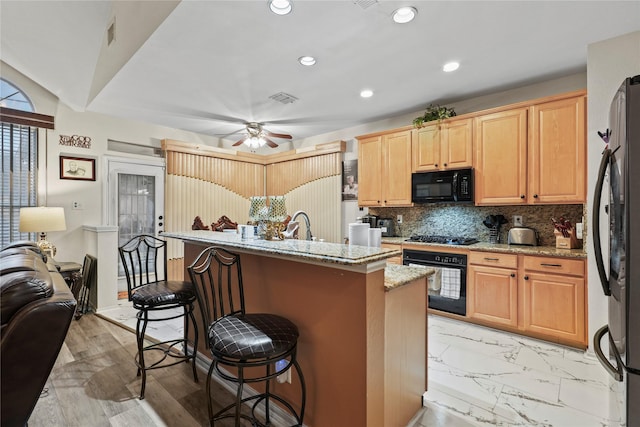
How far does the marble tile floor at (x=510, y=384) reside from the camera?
191 cm

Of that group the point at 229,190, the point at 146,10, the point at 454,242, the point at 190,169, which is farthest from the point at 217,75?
the point at 454,242

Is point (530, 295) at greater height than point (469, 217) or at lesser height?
lesser

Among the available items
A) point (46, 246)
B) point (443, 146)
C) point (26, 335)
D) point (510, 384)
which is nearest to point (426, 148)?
point (443, 146)

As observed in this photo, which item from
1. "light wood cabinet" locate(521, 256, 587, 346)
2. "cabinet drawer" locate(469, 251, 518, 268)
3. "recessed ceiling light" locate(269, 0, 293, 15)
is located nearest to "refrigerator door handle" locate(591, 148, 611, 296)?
"light wood cabinet" locate(521, 256, 587, 346)

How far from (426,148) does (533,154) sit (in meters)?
1.16

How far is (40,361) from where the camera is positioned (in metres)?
1.17

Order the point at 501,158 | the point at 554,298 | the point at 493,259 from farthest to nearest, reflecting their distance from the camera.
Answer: the point at 501,158 < the point at 493,259 < the point at 554,298

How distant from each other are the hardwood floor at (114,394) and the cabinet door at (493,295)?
8.69ft

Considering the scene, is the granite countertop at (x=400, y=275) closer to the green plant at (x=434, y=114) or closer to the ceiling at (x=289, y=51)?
the ceiling at (x=289, y=51)

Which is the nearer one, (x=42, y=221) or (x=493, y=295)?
(x=493, y=295)

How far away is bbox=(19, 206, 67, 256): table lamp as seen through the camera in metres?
3.36

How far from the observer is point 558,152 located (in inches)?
118

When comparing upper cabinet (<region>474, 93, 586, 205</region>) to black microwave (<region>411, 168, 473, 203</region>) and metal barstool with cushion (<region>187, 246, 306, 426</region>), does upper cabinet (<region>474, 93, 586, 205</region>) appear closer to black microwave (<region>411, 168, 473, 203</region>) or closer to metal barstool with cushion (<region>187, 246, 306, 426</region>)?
black microwave (<region>411, 168, 473, 203</region>)

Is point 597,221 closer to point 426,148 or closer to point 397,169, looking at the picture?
point 426,148
